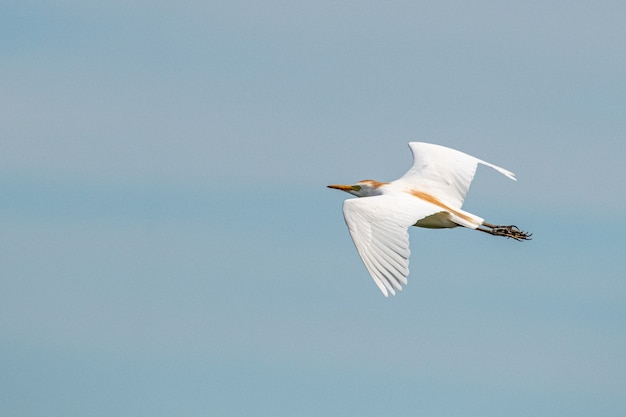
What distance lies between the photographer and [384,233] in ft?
95.9

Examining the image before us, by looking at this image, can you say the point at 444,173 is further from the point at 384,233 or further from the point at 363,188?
the point at 384,233

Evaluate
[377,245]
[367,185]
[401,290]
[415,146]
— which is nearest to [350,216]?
[377,245]

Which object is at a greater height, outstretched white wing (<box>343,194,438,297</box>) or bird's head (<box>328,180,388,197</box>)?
bird's head (<box>328,180,388,197</box>)

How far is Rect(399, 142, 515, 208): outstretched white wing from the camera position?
3619cm

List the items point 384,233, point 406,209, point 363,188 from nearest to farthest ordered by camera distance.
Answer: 1. point 384,233
2. point 406,209
3. point 363,188

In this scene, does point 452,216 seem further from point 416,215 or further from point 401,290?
point 401,290

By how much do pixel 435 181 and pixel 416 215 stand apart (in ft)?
18.9

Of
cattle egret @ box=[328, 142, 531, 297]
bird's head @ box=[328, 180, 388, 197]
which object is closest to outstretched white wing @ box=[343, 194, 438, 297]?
cattle egret @ box=[328, 142, 531, 297]

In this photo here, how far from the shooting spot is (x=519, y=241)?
35750mm

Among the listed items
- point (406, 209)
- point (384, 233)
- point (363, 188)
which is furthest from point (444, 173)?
point (384, 233)

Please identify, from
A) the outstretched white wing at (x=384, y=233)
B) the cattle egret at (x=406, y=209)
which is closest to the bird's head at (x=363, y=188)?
the cattle egret at (x=406, y=209)

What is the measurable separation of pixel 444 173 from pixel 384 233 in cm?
801

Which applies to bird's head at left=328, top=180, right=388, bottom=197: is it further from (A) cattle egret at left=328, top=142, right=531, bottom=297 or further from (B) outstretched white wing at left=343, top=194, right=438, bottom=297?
(B) outstretched white wing at left=343, top=194, right=438, bottom=297

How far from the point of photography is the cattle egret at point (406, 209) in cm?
2820
